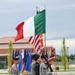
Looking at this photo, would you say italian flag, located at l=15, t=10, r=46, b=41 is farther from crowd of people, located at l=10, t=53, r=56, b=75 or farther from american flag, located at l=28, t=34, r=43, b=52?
crowd of people, located at l=10, t=53, r=56, b=75

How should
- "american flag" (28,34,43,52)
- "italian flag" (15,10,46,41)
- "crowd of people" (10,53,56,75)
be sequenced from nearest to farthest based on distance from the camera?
"crowd of people" (10,53,56,75), "italian flag" (15,10,46,41), "american flag" (28,34,43,52)

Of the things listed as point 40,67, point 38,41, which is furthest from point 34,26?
point 40,67

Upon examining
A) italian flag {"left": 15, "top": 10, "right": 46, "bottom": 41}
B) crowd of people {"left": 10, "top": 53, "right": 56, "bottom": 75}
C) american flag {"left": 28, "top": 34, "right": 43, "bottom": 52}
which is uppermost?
italian flag {"left": 15, "top": 10, "right": 46, "bottom": 41}

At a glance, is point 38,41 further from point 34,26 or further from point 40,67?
point 40,67

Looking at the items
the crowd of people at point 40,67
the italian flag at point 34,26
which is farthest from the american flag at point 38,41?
the crowd of people at point 40,67

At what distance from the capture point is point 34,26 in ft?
49.5

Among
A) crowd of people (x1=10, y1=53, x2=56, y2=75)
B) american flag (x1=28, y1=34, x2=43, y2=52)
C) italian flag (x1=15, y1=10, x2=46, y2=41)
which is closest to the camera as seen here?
crowd of people (x1=10, y1=53, x2=56, y2=75)

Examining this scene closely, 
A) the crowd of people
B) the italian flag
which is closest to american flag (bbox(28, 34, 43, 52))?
the italian flag

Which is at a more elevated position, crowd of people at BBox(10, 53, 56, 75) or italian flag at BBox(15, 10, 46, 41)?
italian flag at BBox(15, 10, 46, 41)

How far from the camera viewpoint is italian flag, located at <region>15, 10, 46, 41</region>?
1473 centimetres

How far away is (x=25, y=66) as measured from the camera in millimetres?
23625

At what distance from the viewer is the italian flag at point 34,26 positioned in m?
14.7

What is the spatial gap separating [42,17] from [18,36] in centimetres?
160

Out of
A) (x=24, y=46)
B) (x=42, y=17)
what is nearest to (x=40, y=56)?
(x=42, y=17)
